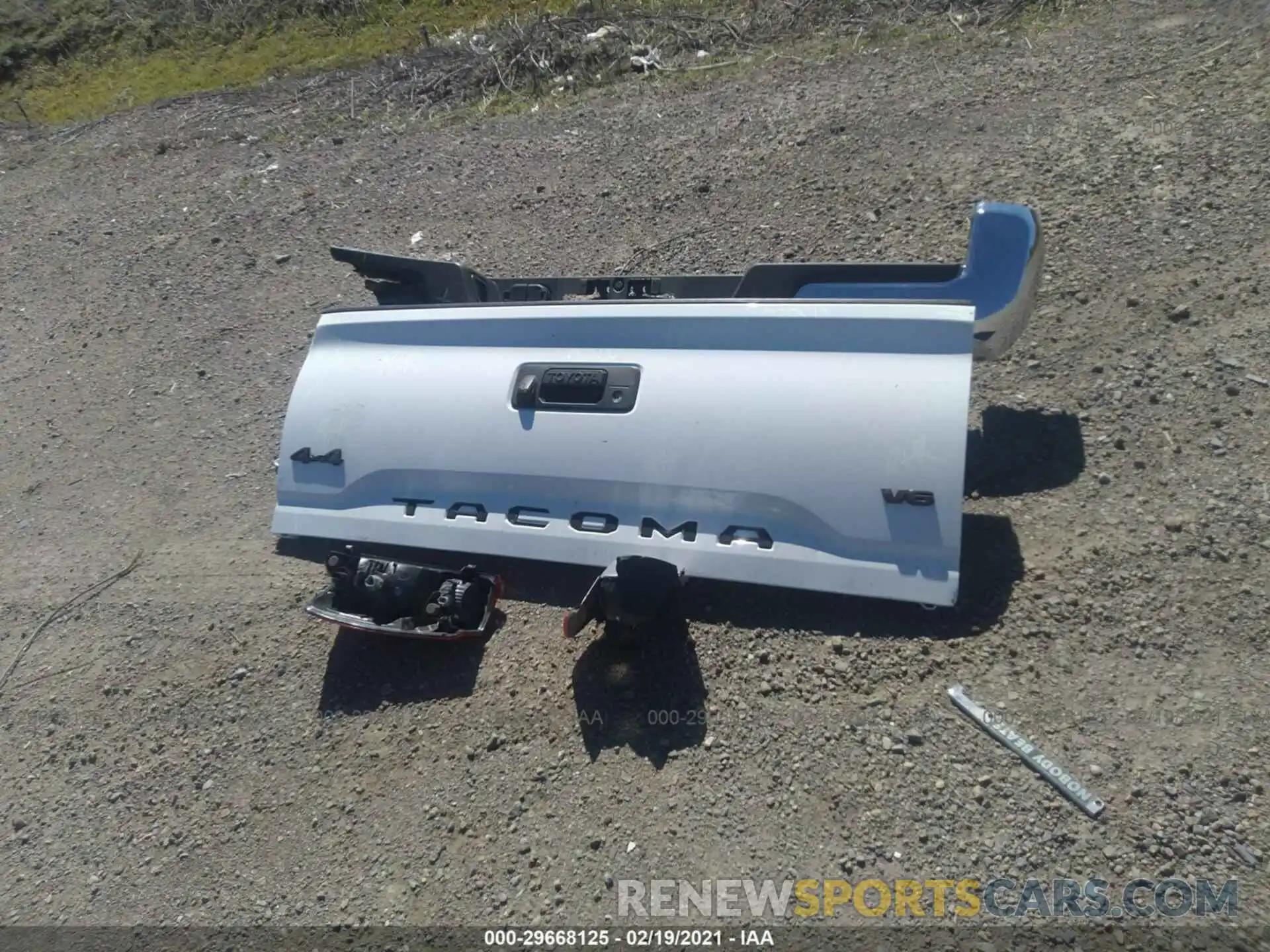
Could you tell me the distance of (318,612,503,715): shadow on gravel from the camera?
3256 millimetres

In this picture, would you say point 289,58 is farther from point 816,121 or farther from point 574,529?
point 574,529

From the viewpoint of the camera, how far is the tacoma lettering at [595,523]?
3.08 metres

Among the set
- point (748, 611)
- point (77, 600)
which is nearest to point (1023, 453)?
point (748, 611)

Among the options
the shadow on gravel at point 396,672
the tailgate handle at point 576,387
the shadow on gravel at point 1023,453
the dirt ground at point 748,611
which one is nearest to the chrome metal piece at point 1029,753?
the dirt ground at point 748,611

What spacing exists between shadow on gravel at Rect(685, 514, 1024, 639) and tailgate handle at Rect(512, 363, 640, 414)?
2.46 ft

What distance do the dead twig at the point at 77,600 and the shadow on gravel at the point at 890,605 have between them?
2.80 meters

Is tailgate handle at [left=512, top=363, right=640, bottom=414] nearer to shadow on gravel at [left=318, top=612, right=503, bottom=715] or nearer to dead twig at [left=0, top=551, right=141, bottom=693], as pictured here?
shadow on gravel at [left=318, top=612, right=503, bottom=715]

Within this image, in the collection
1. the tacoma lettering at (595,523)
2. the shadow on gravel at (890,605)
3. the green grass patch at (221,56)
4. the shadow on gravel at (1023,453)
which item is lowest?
the shadow on gravel at (890,605)

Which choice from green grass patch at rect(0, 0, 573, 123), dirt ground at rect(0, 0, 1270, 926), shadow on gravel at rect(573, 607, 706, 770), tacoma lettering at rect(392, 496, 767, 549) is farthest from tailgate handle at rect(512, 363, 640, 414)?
green grass patch at rect(0, 0, 573, 123)

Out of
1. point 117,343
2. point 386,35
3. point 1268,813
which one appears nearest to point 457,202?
point 117,343

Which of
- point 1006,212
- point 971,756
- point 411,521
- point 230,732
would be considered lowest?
point 230,732

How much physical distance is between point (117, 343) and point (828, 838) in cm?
549

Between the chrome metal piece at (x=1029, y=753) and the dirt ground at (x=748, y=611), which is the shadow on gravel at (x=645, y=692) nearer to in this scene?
the dirt ground at (x=748, y=611)

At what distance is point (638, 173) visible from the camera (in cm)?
580
